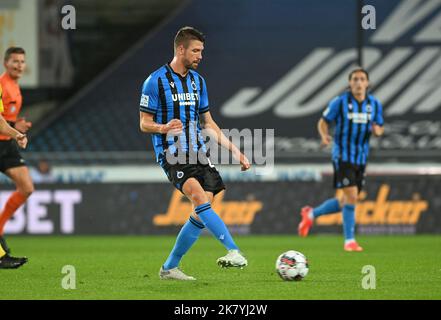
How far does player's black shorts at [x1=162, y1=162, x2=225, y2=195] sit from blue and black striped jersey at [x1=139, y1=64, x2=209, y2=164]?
0.42 feet

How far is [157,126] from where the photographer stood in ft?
22.1

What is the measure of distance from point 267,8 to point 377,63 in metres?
2.67

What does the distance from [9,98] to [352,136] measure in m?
3.98

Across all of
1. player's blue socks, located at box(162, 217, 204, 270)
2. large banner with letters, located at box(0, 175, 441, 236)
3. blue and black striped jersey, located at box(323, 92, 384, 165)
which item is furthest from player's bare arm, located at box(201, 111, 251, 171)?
large banner with letters, located at box(0, 175, 441, 236)

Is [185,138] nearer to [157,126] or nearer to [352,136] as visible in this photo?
[157,126]

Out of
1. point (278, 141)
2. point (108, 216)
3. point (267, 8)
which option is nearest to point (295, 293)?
point (108, 216)

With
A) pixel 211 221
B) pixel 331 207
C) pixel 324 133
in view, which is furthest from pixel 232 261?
pixel 331 207

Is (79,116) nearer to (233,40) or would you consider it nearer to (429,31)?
(233,40)

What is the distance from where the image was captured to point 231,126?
19625 mm

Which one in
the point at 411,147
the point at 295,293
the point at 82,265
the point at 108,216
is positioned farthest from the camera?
the point at 411,147

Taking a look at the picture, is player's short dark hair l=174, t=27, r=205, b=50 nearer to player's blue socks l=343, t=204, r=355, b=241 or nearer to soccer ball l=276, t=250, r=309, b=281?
soccer ball l=276, t=250, r=309, b=281

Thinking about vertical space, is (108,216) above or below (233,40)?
below

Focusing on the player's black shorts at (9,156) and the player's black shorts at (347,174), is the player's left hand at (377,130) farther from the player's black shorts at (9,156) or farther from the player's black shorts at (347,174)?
the player's black shorts at (9,156)

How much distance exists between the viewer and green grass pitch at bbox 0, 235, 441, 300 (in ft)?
20.5
